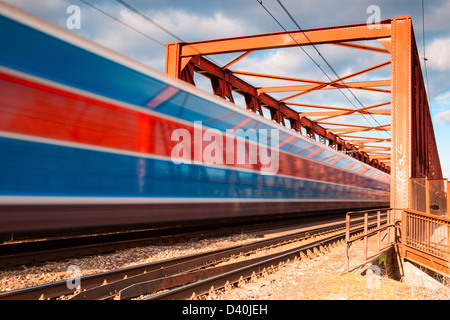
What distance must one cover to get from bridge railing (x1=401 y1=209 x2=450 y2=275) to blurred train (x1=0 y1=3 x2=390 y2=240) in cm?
435

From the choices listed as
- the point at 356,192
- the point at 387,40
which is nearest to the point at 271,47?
the point at 387,40

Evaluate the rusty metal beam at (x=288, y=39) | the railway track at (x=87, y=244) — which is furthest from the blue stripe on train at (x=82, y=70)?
the rusty metal beam at (x=288, y=39)

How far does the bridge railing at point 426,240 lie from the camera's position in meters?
7.39

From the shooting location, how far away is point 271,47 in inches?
420

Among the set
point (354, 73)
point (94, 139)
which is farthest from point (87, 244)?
point (354, 73)

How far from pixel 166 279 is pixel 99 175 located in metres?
1.90

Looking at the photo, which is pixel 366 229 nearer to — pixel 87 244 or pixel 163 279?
pixel 163 279

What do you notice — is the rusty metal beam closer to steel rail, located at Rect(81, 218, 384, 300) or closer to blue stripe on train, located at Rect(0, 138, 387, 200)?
blue stripe on train, located at Rect(0, 138, 387, 200)

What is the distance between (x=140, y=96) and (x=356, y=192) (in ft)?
50.5

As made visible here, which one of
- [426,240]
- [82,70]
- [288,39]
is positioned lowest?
[426,240]

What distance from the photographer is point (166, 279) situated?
4.34 m

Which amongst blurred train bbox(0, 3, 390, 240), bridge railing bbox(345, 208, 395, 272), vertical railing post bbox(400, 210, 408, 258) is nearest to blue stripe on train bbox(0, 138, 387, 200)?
blurred train bbox(0, 3, 390, 240)

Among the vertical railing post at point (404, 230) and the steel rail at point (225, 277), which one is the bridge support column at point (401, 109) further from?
the steel rail at point (225, 277)

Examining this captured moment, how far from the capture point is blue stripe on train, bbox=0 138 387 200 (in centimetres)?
416
